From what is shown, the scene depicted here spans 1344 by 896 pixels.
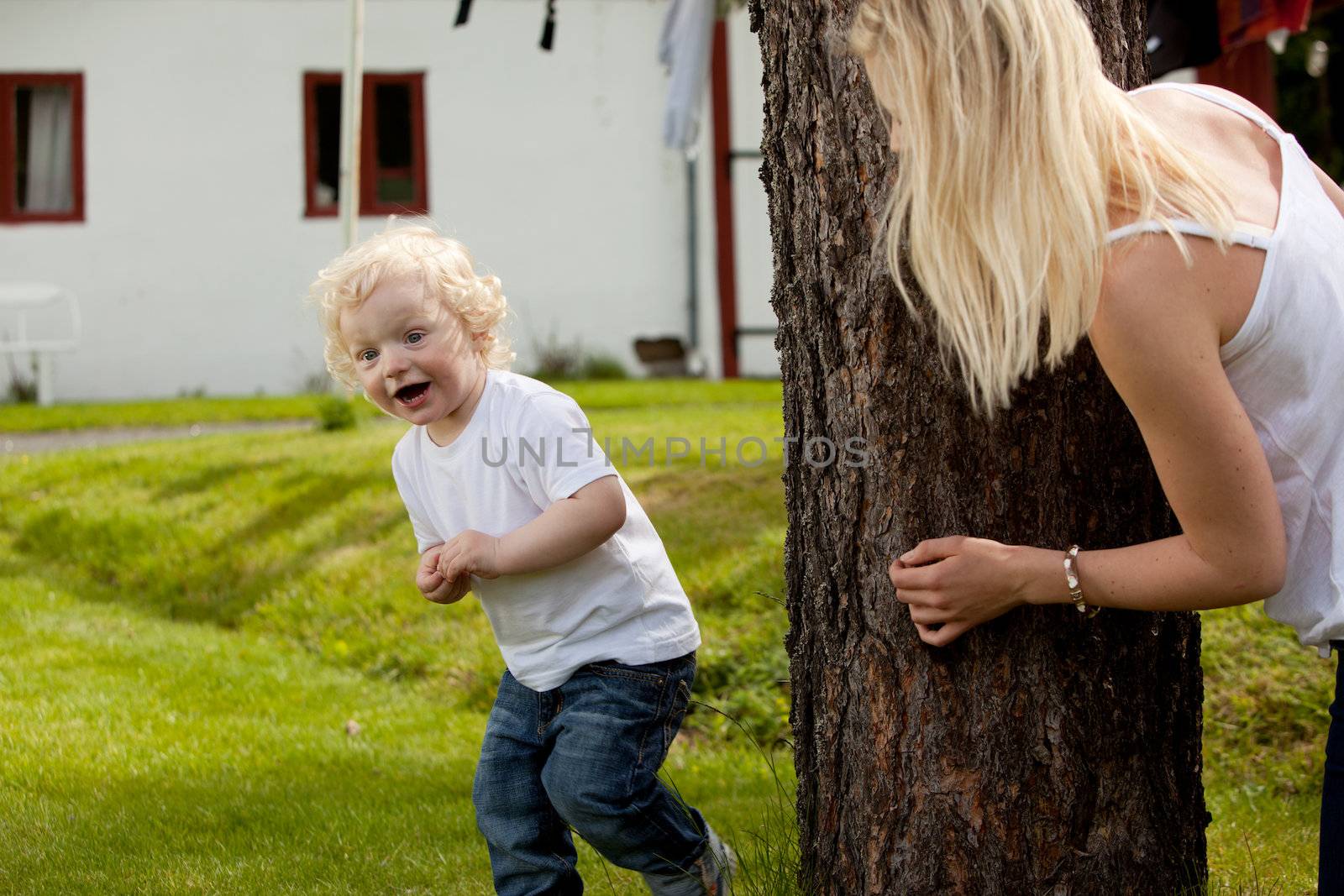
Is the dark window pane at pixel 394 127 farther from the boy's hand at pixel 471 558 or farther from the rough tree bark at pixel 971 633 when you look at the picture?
the rough tree bark at pixel 971 633

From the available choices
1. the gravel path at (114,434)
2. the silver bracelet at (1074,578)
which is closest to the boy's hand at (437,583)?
the silver bracelet at (1074,578)

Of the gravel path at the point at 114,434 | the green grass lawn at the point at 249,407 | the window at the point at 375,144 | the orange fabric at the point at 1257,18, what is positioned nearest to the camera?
the orange fabric at the point at 1257,18

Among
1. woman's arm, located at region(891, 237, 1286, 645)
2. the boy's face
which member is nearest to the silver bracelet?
woman's arm, located at region(891, 237, 1286, 645)

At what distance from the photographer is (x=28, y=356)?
13.3 metres

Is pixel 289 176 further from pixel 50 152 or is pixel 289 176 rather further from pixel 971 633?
pixel 971 633

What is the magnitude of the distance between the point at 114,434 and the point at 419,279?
798 cm

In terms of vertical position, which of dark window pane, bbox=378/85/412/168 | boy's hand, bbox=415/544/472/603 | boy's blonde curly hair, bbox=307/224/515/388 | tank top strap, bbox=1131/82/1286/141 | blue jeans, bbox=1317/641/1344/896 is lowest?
blue jeans, bbox=1317/641/1344/896

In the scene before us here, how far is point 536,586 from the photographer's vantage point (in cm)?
253

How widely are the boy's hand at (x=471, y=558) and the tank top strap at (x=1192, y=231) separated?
47.2 inches

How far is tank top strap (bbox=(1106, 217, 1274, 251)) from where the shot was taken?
1618 mm

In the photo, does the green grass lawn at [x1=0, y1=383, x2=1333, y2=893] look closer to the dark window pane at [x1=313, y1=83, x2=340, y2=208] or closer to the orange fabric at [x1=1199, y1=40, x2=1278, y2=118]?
the orange fabric at [x1=1199, y1=40, x2=1278, y2=118]

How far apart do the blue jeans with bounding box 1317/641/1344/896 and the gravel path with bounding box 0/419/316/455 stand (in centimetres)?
771

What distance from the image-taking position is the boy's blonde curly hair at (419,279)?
8.29 feet

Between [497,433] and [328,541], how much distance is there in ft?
12.6
